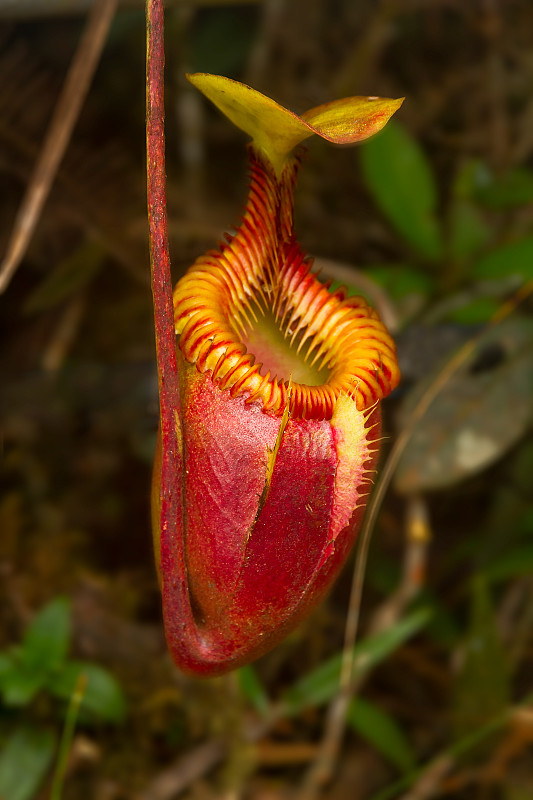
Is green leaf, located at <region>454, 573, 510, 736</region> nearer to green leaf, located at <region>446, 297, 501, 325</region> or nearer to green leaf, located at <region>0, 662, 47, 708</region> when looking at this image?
green leaf, located at <region>446, 297, 501, 325</region>

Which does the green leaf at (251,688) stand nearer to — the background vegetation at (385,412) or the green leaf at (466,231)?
the background vegetation at (385,412)

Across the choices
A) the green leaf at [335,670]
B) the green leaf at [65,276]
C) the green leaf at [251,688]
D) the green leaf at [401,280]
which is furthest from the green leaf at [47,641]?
the green leaf at [401,280]

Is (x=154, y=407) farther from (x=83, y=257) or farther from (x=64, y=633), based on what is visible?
(x=64, y=633)

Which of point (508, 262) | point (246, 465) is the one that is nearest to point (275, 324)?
point (246, 465)

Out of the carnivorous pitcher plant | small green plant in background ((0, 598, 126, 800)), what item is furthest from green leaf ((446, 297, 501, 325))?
small green plant in background ((0, 598, 126, 800))

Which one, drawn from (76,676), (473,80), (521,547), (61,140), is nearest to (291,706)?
(76,676)

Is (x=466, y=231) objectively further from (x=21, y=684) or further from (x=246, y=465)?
(x=21, y=684)
